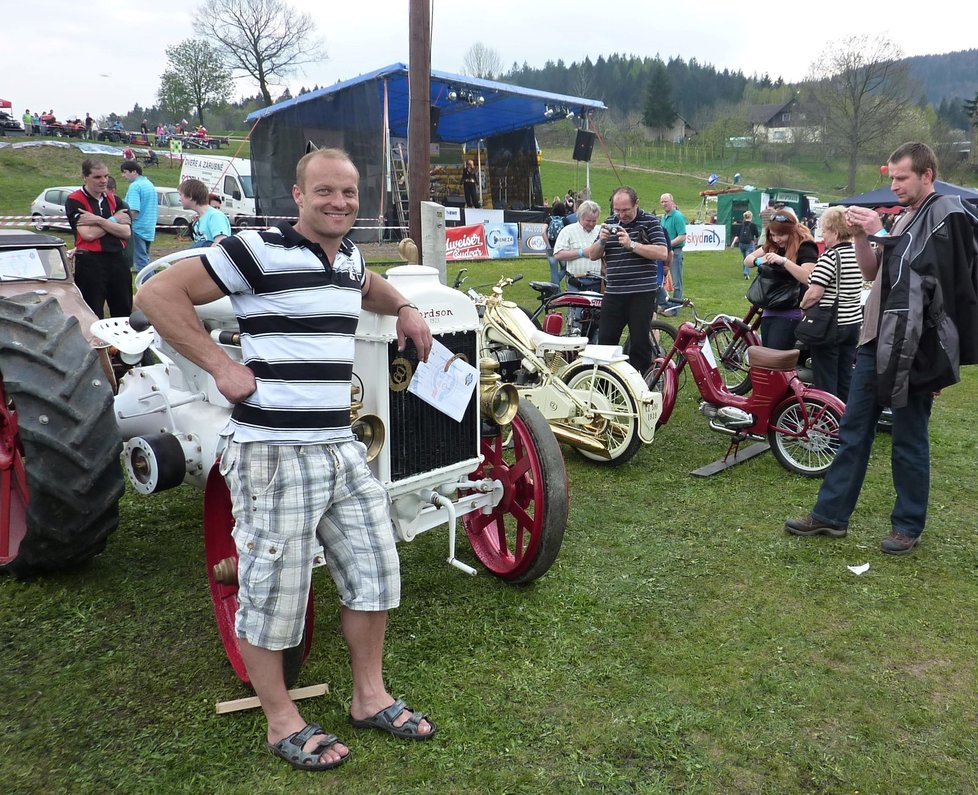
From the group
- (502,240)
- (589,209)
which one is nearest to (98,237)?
(589,209)

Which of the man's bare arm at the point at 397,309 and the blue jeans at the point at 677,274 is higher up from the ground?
the man's bare arm at the point at 397,309

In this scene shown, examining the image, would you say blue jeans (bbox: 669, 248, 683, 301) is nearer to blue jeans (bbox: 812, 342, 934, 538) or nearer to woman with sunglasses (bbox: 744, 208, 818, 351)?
woman with sunglasses (bbox: 744, 208, 818, 351)

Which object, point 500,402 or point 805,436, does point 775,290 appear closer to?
point 805,436

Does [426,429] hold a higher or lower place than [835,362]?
higher

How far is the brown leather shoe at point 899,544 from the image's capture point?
374cm

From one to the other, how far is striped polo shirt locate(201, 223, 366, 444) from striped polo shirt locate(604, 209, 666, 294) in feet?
12.8

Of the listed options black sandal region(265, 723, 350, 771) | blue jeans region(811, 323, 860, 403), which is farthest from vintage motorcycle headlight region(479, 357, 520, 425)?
blue jeans region(811, 323, 860, 403)

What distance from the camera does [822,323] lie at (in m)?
5.18

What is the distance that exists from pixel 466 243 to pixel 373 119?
10.9 ft

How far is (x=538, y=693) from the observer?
2627 millimetres

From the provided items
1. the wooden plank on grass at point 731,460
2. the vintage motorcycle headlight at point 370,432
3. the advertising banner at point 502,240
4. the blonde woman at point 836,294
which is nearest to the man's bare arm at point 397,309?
the vintage motorcycle headlight at point 370,432

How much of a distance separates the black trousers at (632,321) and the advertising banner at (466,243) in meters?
10.6

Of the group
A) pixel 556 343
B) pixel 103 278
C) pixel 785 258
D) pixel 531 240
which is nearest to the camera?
pixel 556 343

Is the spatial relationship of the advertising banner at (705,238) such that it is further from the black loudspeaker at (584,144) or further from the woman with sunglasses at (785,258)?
the woman with sunglasses at (785,258)
